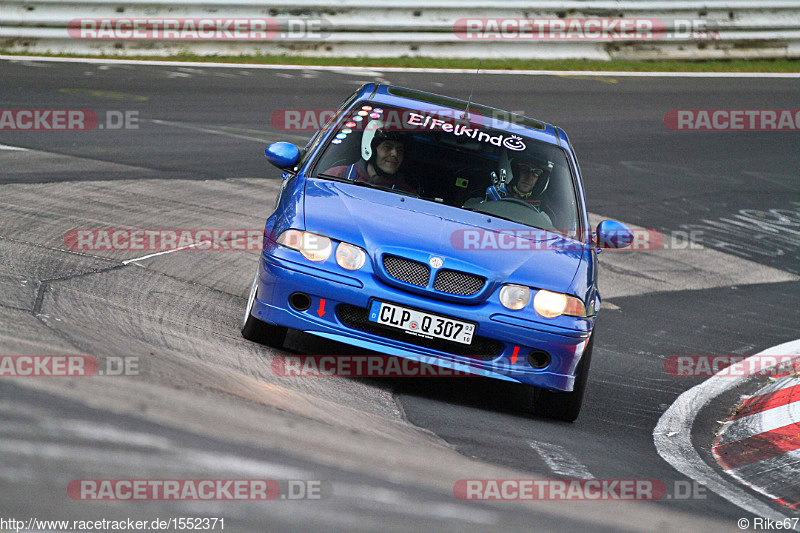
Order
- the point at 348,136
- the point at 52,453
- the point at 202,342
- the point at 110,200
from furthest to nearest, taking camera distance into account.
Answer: the point at 110,200 < the point at 348,136 < the point at 202,342 < the point at 52,453

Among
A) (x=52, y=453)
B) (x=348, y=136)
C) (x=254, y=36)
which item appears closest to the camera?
(x=52, y=453)

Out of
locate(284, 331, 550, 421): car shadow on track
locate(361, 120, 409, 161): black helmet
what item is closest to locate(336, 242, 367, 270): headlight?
locate(284, 331, 550, 421): car shadow on track

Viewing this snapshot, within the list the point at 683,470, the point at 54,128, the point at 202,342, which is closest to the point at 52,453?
the point at 202,342

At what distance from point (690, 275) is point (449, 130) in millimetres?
4615

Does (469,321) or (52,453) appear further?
(469,321)

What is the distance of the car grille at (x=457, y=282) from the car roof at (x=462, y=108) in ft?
5.86

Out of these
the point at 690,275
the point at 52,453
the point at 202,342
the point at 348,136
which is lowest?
the point at 690,275

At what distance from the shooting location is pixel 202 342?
Result: 5.57 meters

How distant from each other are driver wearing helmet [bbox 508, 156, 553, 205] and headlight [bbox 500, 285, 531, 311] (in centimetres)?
116

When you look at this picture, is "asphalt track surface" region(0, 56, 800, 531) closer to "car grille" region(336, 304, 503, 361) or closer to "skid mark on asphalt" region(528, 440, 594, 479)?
"skid mark on asphalt" region(528, 440, 594, 479)

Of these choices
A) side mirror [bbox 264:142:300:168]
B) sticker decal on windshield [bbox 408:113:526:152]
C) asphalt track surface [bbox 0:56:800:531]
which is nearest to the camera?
asphalt track surface [bbox 0:56:800:531]

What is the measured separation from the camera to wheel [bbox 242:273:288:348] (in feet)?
18.9

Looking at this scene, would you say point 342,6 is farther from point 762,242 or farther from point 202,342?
point 202,342

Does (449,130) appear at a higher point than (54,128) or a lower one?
higher
